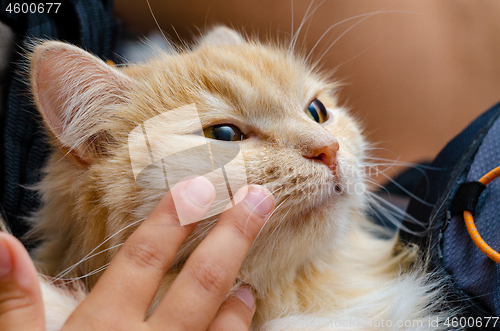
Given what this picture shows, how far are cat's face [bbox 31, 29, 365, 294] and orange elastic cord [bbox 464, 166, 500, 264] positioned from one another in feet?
0.79

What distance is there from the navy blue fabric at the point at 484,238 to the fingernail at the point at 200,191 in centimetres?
59

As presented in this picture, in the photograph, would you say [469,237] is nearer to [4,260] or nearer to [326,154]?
[326,154]

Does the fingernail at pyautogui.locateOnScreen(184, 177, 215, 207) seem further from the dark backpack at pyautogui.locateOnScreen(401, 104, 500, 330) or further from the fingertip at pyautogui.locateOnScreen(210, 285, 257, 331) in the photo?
the dark backpack at pyautogui.locateOnScreen(401, 104, 500, 330)

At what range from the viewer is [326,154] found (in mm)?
633

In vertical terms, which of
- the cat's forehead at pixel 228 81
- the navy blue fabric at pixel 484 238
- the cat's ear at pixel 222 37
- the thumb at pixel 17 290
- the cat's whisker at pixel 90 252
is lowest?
the cat's whisker at pixel 90 252

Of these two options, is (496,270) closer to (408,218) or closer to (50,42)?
(408,218)

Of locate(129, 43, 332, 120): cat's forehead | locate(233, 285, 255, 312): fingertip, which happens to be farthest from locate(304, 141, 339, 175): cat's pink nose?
locate(233, 285, 255, 312): fingertip

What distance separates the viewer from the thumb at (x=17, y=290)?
388mm

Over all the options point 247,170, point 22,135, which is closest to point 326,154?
point 247,170

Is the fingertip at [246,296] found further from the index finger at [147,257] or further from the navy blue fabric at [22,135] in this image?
the navy blue fabric at [22,135]

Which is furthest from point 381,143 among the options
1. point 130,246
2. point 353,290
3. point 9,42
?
point 9,42

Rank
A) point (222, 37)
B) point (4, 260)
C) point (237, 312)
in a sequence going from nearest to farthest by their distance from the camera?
point (4, 260), point (237, 312), point (222, 37)

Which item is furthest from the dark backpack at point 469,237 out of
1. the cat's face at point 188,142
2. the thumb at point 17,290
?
the thumb at point 17,290

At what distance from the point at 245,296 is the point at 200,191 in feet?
0.91
